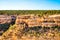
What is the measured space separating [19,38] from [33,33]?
1082 mm

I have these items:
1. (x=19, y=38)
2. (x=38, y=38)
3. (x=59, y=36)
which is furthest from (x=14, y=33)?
(x=59, y=36)

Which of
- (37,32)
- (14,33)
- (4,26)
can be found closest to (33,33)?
(37,32)

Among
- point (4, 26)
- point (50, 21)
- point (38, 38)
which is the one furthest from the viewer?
point (4, 26)

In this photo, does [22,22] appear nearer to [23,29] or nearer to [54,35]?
[23,29]

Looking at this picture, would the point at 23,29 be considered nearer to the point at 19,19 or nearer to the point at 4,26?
the point at 19,19

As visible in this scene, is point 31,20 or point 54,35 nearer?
point 54,35

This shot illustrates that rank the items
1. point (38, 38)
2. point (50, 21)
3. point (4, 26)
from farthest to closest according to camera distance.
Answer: point (4, 26)
point (50, 21)
point (38, 38)

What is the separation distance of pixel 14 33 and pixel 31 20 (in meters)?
1.70

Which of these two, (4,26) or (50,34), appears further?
(4,26)

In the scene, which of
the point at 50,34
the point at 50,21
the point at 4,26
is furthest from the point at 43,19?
the point at 4,26

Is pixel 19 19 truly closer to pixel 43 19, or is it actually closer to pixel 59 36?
pixel 43 19

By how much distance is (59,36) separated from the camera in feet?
56.5

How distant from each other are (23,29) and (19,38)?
132cm

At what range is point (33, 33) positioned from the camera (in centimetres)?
1786
